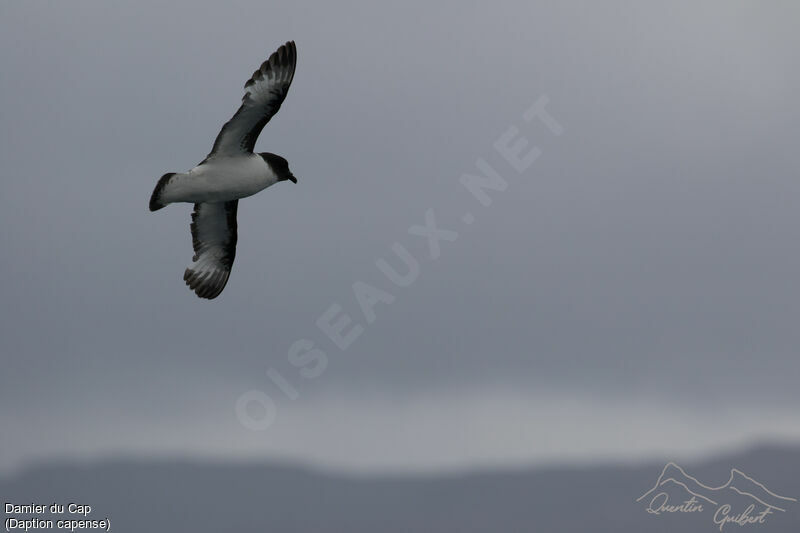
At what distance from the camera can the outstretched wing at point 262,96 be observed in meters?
19.4

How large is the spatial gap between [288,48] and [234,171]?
234cm

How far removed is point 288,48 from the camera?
19.7m

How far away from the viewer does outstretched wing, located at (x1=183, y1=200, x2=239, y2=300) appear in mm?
22500

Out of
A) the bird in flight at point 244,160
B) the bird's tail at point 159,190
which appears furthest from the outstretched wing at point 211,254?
the bird's tail at point 159,190

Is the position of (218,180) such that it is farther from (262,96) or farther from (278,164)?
(262,96)

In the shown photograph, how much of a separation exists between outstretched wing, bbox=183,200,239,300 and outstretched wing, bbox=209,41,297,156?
2.67 m

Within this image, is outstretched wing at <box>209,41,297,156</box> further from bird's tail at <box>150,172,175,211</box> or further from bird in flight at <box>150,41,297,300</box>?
bird's tail at <box>150,172,175,211</box>

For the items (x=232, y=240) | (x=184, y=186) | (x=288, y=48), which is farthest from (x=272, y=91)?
(x=232, y=240)

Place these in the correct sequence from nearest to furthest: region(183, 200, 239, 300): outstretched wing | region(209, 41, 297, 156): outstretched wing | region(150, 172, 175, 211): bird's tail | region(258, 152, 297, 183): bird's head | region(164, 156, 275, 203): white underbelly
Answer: region(209, 41, 297, 156): outstretched wing, region(150, 172, 175, 211): bird's tail, region(164, 156, 275, 203): white underbelly, region(258, 152, 297, 183): bird's head, region(183, 200, 239, 300): outstretched wing

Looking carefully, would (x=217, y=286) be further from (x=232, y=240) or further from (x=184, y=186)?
(x=184, y=186)

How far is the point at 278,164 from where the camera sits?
2070cm

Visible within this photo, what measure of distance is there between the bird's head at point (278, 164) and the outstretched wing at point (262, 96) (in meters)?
0.68

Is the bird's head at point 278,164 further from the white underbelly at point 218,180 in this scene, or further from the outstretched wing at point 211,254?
the outstretched wing at point 211,254

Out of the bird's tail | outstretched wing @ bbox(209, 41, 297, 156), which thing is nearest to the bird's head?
outstretched wing @ bbox(209, 41, 297, 156)
